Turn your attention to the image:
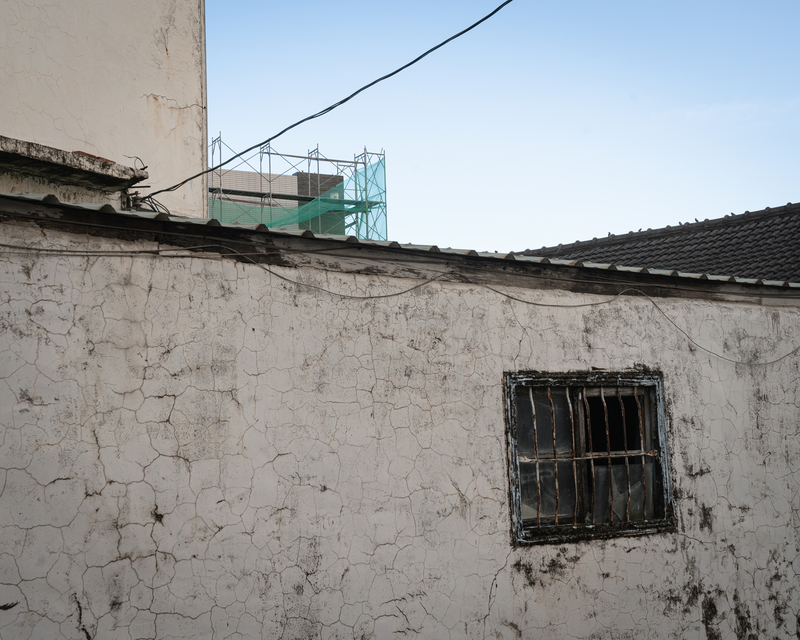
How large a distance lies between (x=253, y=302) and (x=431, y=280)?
116cm

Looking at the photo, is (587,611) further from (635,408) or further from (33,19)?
(33,19)

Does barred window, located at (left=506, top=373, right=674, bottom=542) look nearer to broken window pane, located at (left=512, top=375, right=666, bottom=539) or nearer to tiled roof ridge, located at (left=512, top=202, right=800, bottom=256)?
broken window pane, located at (left=512, top=375, right=666, bottom=539)

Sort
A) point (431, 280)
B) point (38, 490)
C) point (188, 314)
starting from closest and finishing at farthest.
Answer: point (38, 490) < point (188, 314) < point (431, 280)

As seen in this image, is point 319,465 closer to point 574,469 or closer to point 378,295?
point 378,295

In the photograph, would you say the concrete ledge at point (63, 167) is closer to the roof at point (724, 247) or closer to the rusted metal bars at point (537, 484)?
the rusted metal bars at point (537, 484)

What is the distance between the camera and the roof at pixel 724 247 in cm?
936

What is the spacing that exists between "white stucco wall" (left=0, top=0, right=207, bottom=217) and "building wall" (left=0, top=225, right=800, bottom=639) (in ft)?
9.72

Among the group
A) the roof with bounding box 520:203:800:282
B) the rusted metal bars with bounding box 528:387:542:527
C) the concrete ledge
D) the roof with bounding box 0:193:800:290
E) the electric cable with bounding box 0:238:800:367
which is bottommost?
the rusted metal bars with bounding box 528:387:542:527

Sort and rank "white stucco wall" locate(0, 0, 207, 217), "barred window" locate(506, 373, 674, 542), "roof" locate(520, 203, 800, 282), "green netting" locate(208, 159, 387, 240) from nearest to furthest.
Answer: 1. "barred window" locate(506, 373, 674, 542)
2. "white stucco wall" locate(0, 0, 207, 217)
3. "roof" locate(520, 203, 800, 282)
4. "green netting" locate(208, 159, 387, 240)

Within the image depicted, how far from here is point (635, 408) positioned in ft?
16.6

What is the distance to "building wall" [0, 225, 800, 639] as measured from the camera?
3363mm

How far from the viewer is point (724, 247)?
1030cm

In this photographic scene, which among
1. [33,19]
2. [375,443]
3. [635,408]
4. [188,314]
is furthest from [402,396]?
[33,19]

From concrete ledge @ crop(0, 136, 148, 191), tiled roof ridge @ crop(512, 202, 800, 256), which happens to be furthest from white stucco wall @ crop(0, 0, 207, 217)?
tiled roof ridge @ crop(512, 202, 800, 256)
